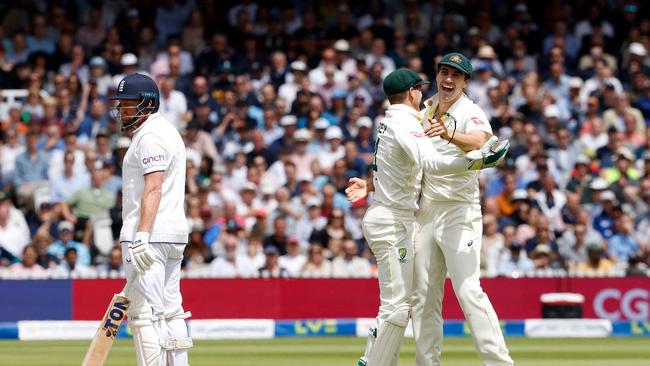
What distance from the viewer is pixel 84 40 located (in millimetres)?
17281

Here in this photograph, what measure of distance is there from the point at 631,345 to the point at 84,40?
843 centimetres

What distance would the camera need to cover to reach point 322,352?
1152 centimetres

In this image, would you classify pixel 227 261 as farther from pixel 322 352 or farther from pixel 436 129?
pixel 436 129

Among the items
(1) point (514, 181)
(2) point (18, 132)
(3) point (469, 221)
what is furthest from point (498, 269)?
(3) point (469, 221)

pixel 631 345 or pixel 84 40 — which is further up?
pixel 84 40

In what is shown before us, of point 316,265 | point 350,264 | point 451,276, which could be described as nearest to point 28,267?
point 316,265

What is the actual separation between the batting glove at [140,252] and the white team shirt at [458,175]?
172 centimetres

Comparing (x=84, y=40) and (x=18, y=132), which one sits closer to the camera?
(x=18, y=132)

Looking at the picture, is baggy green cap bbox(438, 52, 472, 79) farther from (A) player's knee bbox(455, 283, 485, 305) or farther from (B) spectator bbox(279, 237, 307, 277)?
(B) spectator bbox(279, 237, 307, 277)

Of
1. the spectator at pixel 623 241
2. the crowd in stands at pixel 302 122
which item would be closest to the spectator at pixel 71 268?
the crowd in stands at pixel 302 122

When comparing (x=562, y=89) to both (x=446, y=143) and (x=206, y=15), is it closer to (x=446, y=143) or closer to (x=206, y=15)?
(x=206, y=15)

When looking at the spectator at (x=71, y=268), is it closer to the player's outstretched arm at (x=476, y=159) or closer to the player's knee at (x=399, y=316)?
the player's knee at (x=399, y=316)

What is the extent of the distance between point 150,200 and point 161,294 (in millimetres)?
541

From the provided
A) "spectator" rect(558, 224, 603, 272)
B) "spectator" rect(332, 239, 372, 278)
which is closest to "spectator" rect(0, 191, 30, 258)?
"spectator" rect(332, 239, 372, 278)
